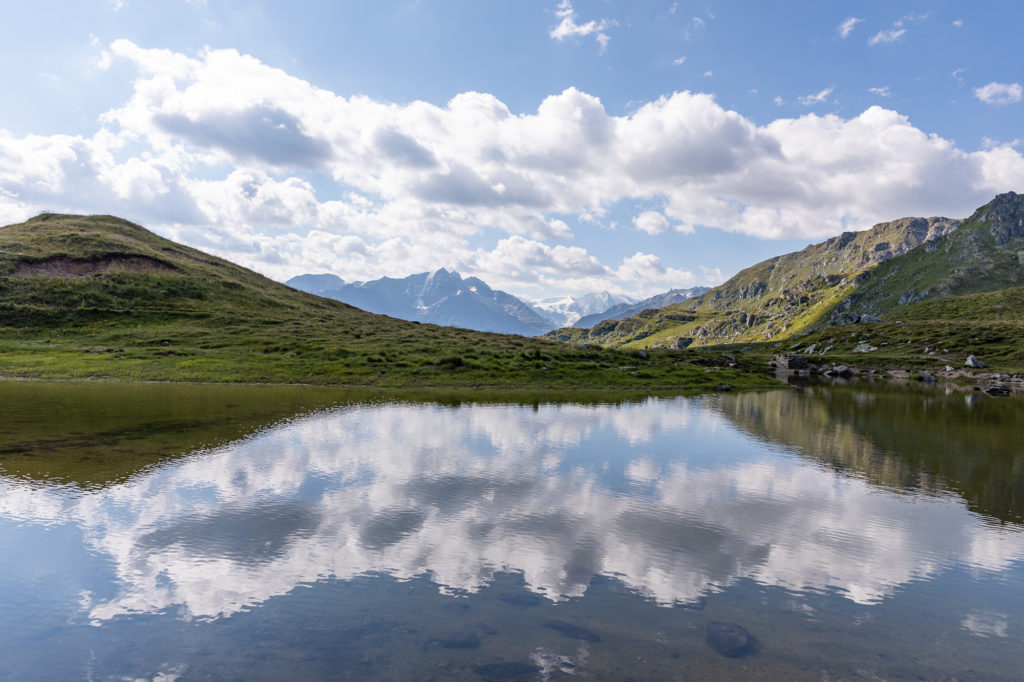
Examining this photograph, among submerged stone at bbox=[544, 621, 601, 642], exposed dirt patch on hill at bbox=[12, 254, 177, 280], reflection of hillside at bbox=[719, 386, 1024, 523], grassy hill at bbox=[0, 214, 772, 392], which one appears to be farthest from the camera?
exposed dirt patch on hill at bbox=[12, 254, 177, 280]

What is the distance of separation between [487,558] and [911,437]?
1609 inches

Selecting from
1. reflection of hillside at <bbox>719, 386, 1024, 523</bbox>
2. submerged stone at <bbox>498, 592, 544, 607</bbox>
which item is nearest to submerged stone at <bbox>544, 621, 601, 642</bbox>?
submerged stone at <bbox>498, 592, 544, 607</bbox>

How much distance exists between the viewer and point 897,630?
1242 cm

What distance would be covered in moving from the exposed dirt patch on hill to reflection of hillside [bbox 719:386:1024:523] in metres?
126

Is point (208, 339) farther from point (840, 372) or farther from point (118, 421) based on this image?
point (840, 372)

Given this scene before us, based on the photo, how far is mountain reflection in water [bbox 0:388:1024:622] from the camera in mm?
14531

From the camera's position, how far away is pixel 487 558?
15672 mm

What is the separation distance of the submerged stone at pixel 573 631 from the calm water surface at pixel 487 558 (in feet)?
0.22

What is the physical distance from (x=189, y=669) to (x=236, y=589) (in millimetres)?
3275

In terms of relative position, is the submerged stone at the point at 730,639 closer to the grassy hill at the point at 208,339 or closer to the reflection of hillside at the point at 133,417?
the reflection of hillside at the point at 133,417

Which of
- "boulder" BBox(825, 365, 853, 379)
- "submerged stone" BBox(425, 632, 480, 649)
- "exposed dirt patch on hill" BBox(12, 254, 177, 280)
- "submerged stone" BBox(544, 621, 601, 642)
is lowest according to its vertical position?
"submerged stone" BBox(425, 632, 480, 649)

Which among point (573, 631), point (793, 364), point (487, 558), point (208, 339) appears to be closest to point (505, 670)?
point (573, 631)

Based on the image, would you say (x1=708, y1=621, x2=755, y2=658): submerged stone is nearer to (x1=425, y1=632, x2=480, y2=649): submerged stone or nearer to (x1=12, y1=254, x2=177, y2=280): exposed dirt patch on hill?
(x1=425, y1=632, x2=480, y2=649): submerged stone

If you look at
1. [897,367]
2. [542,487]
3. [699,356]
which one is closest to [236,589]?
[542,487]
